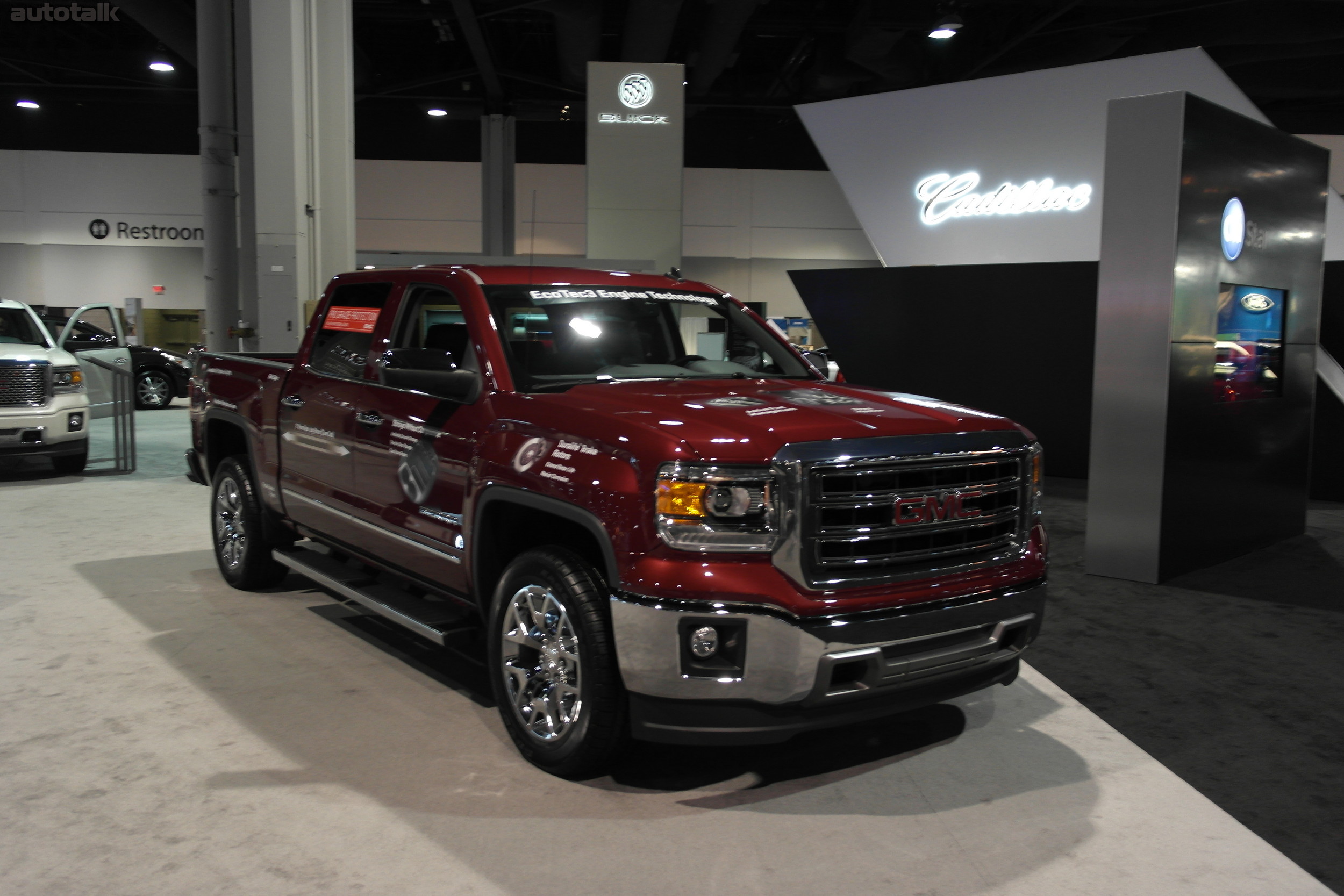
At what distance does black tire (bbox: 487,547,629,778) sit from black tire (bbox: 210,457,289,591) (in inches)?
96.4

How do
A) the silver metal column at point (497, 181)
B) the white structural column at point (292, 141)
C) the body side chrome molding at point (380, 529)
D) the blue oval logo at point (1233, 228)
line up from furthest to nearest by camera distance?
the silver metal column at point (497, 181) → the white structural column at point (292, 141) → the blue oval logo at point (1233, 228) → the body side chrome molding at point (380, 529)

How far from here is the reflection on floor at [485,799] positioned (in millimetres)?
2691

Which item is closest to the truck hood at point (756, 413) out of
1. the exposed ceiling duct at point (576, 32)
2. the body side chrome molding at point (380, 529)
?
the body side chrome molding at point (380, 529)

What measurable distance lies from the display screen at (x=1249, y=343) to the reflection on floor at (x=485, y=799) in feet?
10.8

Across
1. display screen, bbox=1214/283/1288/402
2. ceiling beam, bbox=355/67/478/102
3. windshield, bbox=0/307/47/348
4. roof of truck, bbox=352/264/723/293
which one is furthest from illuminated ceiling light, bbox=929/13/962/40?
roof of truck, bbox=352/264/723/293

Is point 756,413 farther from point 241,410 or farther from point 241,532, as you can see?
point 241,532

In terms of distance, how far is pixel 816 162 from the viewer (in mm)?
27094

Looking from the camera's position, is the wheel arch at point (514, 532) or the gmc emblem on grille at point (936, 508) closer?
the gmc emblem on grille at point (936, 508)

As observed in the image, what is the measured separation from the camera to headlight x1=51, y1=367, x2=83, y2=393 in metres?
9.68

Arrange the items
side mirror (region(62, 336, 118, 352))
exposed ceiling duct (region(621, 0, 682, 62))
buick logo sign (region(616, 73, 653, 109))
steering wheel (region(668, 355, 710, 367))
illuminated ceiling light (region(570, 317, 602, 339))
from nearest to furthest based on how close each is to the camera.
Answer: illuminated ceiling light (region(570, 317, 602, 339)) → steering wheel (region(668, 355, 710, 367)) → buick logo sign (region(616, 73, 653, 109)) → side mirror (region(62, 336, 118, 352)) → exposed ceiling duct (region(621, 0, 682, 62))

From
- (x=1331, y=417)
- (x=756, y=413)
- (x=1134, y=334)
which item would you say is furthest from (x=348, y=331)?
(x=1331, y=417)

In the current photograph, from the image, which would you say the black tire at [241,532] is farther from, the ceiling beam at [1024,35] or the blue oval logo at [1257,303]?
the ceiling beam at [1024,35]

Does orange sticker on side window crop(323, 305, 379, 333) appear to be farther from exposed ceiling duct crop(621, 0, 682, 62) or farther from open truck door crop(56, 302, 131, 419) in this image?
exposed ceiling duct crop(621, 0, 682, 62)

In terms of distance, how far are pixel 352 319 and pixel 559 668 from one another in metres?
2.17
